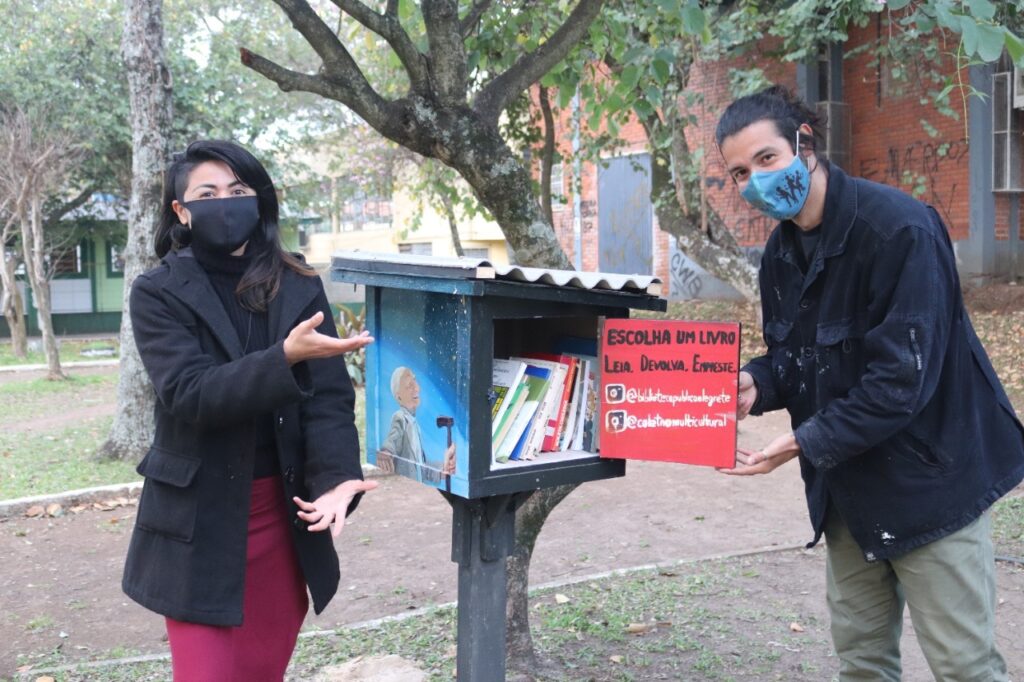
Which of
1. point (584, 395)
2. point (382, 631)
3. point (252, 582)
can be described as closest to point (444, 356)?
point (584, 395)

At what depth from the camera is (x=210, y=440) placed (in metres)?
2.39

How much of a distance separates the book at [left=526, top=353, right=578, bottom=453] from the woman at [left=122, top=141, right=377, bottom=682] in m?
0.53

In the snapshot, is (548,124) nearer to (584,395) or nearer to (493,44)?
(493,44)

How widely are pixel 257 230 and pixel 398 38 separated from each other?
1.52m

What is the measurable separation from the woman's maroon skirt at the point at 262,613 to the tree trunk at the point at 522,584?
55.3 inches

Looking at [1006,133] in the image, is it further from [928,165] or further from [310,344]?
[310,344]

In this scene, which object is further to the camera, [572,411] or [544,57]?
[544,57]

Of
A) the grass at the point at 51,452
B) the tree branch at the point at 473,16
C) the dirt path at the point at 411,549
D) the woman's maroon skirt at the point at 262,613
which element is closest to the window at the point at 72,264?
the grass at the point at 51,452

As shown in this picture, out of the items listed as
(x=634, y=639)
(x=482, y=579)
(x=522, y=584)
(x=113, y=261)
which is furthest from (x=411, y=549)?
(x=113, y=261)

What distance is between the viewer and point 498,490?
2.46 metres

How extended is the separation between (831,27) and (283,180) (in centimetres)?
1352

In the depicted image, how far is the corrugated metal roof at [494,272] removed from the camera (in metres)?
2.34

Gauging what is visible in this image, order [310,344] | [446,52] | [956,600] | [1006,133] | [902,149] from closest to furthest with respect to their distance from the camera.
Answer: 1. [310,344]
2. [956,600]
3. [446,52]
4. [1006,133]
5. [902,149]

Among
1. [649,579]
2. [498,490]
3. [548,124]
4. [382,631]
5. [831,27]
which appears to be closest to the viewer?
[498,490]
